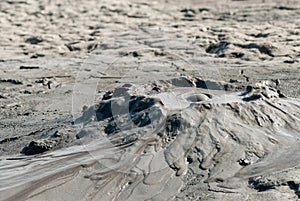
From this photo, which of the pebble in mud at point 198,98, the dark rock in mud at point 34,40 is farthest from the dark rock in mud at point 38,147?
the dark rock in mud at point 34,40

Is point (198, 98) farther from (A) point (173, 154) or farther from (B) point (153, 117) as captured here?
(A) point (173, 154)

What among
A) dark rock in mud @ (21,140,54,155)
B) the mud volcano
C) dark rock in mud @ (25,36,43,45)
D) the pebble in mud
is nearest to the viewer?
the mud volcano

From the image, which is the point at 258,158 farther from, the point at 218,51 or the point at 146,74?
the point at 218,51

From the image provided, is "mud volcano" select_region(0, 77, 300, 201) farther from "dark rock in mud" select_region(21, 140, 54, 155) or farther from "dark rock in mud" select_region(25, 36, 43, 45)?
"dark rock in mud" select_region(25, 36, 43, 45)

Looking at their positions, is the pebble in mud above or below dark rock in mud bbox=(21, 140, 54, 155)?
above

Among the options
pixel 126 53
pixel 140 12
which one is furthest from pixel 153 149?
pixel 140 12

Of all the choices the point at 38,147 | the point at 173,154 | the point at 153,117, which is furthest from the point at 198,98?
the point at 38,147

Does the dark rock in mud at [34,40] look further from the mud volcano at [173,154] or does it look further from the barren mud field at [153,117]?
Answer: the mud volcano at [173,154]

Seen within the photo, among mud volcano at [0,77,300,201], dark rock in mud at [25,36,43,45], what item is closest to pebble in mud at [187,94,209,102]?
mud volcano at [0,77,300,201]
